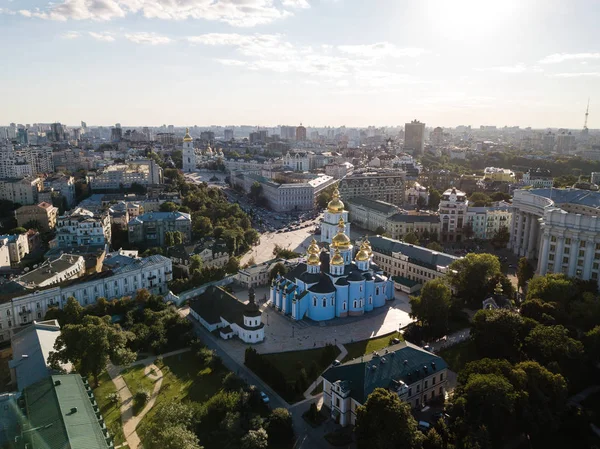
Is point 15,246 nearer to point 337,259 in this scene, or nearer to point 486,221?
point 337,259

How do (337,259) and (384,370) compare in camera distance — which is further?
(337,259)

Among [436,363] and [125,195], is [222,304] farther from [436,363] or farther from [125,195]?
[125,195]

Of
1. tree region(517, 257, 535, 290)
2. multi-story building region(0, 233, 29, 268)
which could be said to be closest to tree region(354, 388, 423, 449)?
tree region(517, 257, 535, 290)

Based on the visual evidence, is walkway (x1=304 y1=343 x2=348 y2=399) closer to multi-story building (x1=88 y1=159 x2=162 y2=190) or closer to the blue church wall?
the blue church wall

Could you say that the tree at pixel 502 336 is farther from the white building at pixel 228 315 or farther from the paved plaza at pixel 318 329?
the white building at pixel 228 315

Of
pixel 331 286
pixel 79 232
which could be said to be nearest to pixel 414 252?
pixel 331 286

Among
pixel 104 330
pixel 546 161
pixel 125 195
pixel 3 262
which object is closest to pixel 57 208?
pixel 125 195
